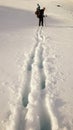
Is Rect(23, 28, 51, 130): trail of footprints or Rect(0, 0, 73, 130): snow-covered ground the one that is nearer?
Rect(23, 28, 51, 130): trail of footprints

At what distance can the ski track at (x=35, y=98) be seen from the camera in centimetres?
410

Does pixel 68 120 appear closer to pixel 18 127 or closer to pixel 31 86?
pixel 18 127

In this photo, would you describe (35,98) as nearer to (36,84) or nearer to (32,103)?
(32,103)

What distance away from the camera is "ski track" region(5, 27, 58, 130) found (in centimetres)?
410

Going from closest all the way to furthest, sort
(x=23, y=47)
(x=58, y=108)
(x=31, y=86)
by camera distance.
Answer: (x=58, y=108), (x=31, y=86), (x=23, y=47)

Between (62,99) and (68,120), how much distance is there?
2.63ft

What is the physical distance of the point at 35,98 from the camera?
4.88 m

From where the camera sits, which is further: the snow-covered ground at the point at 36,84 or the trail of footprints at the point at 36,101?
the snow-covered ground at the point at 36,84

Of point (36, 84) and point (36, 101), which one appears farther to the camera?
point (36, 84)

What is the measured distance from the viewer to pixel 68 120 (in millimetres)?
4258

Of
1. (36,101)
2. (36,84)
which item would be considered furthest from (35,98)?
(36,84)

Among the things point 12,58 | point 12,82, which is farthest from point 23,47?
point 12,82

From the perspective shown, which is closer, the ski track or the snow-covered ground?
the ski track

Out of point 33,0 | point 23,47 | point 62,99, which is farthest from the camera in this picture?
point 33,0
